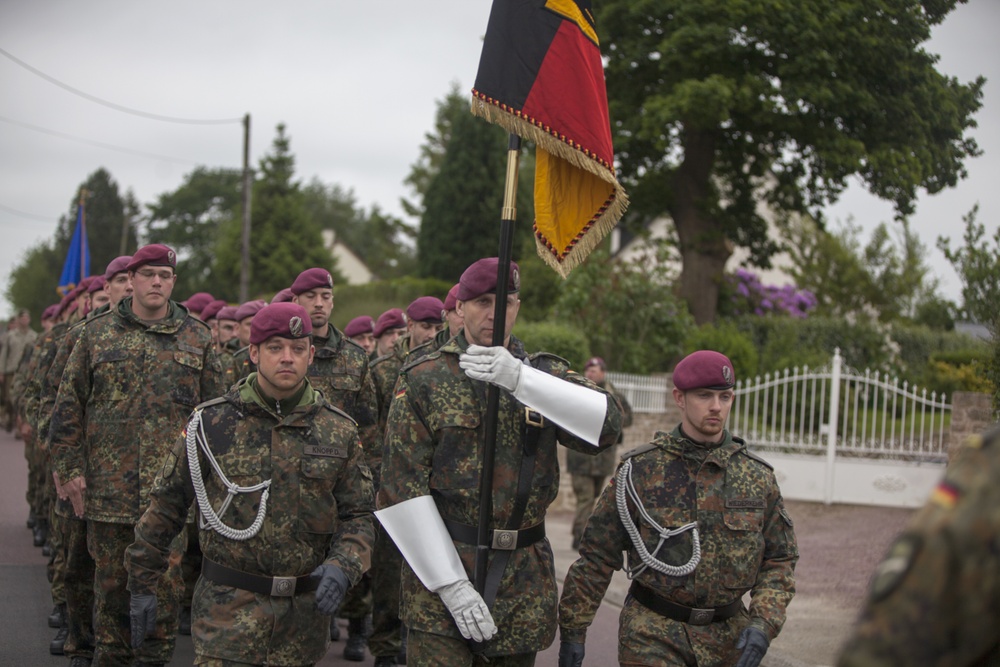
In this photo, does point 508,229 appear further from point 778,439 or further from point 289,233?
point 289,233

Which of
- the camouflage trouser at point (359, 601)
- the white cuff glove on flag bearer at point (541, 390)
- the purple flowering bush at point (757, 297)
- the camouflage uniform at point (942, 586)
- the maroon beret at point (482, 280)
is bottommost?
the camouflage trouser at point (359, 601)

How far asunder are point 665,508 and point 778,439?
1203 cm

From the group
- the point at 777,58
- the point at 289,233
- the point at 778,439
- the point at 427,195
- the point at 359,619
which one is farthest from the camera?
the point at 289,233

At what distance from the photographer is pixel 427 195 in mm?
43125

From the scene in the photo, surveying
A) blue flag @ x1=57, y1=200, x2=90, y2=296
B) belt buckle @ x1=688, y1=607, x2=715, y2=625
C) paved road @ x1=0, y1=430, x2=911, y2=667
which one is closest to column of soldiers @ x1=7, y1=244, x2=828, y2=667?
belt buckle @ x1=688, y1=607, x2=715, y2=625

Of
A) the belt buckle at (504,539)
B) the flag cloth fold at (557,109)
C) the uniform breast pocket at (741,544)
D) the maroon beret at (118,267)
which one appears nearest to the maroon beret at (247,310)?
the maroon beret at (118,267)

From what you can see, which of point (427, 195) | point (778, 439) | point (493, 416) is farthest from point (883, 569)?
point (427, 195)

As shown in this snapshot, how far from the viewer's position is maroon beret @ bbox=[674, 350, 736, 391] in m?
4.62

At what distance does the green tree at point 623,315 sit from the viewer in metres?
21.5

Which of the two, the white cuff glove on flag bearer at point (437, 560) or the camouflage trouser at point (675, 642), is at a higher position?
the white cuff glove on flag bearer at point (437, 560)

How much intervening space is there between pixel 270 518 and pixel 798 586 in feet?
26.0

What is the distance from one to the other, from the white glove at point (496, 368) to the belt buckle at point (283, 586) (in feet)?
3.65

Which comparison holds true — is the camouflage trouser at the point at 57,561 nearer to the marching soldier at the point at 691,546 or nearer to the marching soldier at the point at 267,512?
the marching soldier at the point at 267,512

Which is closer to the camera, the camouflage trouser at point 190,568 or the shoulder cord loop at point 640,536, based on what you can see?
the shoulder cord loop at point 640,536
